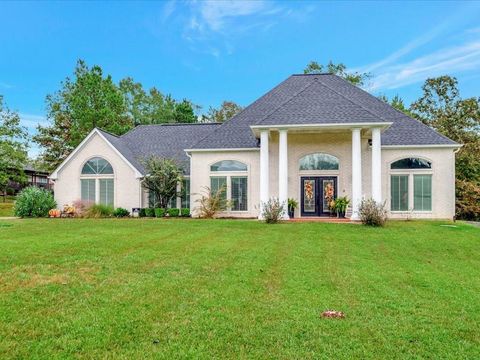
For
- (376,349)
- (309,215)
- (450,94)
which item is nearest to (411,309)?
(376,349)

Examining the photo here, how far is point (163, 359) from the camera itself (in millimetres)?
3578

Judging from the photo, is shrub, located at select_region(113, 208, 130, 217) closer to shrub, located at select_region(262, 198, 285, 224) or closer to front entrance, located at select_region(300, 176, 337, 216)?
shrub, located at select_region(262, 198, 285, 224)

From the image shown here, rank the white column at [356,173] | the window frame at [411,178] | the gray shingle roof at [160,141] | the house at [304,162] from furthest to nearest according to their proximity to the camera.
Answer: the gray shingle roof at [160,141] → the window frame at [411,178] → the house at [304,162] → the white column at [356,173]

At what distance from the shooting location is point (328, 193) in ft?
68.4

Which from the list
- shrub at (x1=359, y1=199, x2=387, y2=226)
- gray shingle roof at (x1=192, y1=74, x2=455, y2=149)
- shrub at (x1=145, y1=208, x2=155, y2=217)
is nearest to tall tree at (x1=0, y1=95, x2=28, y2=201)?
shrub at (x1=145, y1=208, x2=155, y2=217)

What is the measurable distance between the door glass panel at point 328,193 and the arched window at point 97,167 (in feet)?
44.5

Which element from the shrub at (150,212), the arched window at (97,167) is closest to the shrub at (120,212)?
the shrub at (150,212)

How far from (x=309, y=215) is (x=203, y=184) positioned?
21.8 feet

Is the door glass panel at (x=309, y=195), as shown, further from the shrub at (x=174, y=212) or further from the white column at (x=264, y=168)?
the shrub at (x=174, y=212)

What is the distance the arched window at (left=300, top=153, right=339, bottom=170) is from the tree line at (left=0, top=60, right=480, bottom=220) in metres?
12.7

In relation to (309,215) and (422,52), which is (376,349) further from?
(422,52)

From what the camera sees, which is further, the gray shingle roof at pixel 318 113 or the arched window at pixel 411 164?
the arched window at pixel 411 164

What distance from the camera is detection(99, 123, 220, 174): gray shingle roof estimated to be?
24.2 m

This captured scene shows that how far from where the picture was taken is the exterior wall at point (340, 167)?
Result: 66.0 feet
